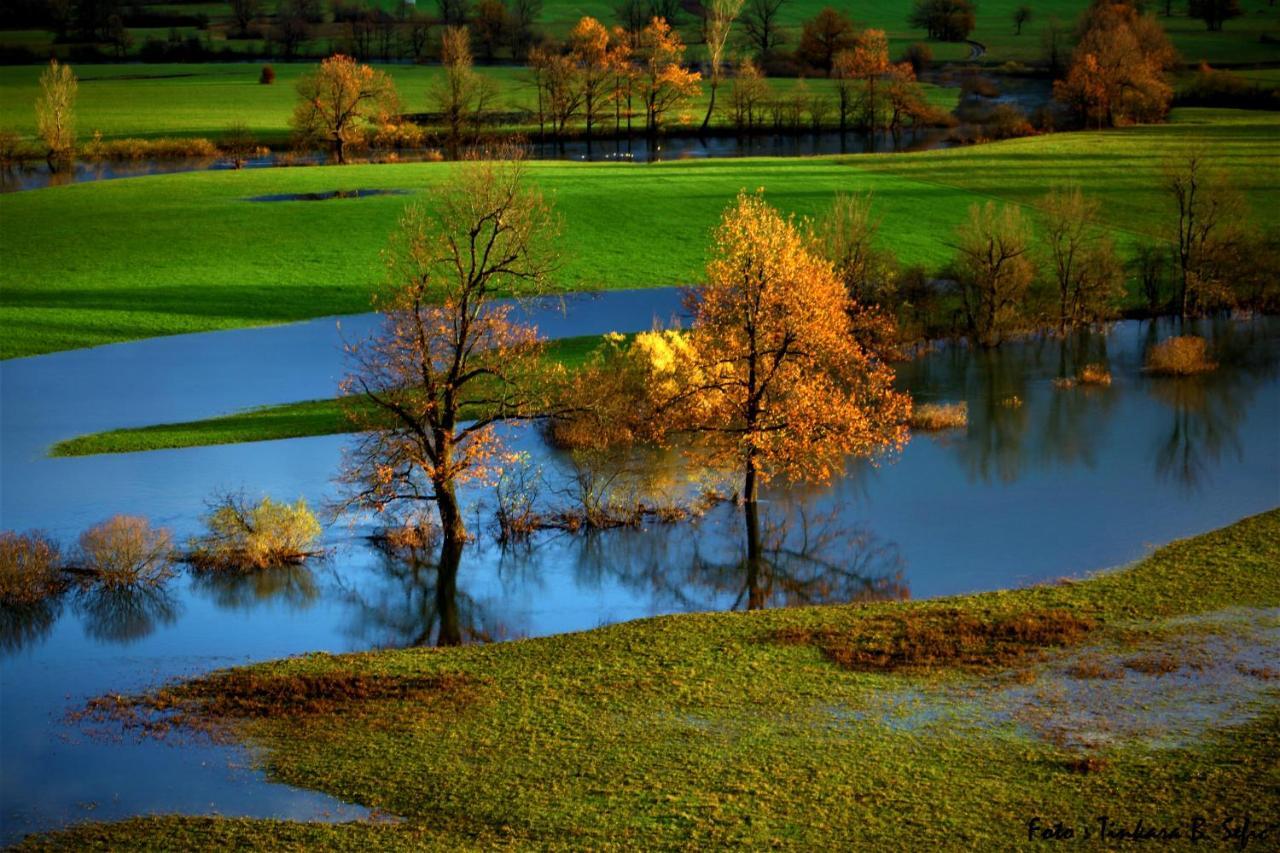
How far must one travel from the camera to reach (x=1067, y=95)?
103m

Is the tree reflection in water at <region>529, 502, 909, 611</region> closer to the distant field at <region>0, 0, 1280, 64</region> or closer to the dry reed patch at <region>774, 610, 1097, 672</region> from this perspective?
the dry reed patch at <region>774, 610, 1097, 672</region>

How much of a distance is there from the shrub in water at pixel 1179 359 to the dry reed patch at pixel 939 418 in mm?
9895

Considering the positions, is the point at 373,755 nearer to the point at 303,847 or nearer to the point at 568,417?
the point at 303,847

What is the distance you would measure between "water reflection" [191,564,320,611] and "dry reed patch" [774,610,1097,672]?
10.7 metres

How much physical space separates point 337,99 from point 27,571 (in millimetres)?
66522

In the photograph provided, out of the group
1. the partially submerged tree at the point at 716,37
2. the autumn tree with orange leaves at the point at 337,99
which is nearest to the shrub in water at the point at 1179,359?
the autumn tree with orange leaves at the point at 337,99

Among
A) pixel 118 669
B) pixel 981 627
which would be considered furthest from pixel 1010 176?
pixel 118 669

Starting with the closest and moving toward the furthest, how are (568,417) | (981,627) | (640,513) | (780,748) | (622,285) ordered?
(780,748), (981,627), (640,513), (568,417), (622,285)

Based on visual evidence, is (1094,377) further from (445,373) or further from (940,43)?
(940,43)

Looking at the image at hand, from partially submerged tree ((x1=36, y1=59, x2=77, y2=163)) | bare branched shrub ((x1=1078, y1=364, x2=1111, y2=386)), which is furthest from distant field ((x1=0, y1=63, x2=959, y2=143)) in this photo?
bare branched shrub ((x1=1078, y1=364, x2=1111, y2=386))

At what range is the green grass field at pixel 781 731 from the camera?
20297 millimetres

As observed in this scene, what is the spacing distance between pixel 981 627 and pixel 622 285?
3728 cm

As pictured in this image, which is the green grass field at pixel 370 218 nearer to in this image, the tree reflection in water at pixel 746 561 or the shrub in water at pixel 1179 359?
the shrub in water at pixel 1179 359

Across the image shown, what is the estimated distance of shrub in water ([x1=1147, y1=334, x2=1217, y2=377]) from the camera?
5144 cm
